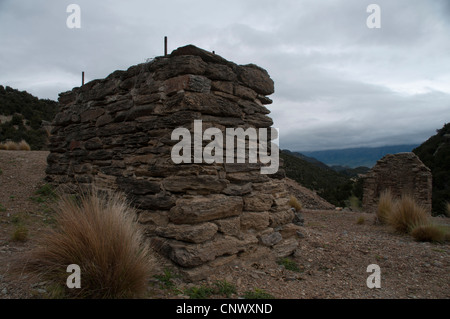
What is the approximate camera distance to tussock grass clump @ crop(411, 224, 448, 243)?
521 centimetres

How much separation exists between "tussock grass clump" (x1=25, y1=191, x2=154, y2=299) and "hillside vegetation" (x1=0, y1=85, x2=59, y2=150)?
14692mm

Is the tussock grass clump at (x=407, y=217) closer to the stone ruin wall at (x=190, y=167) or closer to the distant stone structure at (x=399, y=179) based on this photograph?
the stone ruin wall at (x=190, y=167)

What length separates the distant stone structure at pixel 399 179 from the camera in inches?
454

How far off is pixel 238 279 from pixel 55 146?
5015mm

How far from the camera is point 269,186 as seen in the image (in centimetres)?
409

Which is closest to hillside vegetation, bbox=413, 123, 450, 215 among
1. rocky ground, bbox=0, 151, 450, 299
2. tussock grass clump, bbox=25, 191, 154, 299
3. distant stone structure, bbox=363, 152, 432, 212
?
distant stone structure, bbox=363, 152, 432, 212

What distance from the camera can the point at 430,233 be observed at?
5250mm

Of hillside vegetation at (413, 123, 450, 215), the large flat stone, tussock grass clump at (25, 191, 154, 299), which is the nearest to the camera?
tussock grass clump at (25, 191, 154, 299)

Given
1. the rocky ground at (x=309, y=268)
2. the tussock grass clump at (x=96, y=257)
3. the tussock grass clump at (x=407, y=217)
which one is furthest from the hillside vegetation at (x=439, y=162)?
the tussock grass clump at (x=96, y=257)

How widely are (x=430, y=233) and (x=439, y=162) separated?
1991 centimetres

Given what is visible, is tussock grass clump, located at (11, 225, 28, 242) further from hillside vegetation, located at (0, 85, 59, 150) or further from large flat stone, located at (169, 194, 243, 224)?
hillside vegetation, located at (0, 85, 59, 150)

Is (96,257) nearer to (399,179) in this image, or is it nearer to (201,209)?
(201,209)
